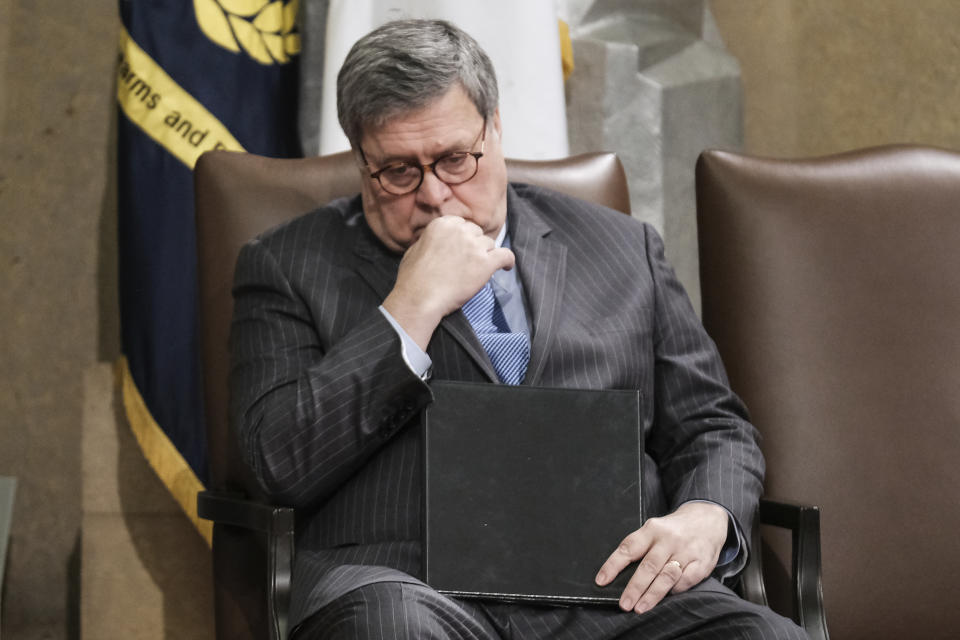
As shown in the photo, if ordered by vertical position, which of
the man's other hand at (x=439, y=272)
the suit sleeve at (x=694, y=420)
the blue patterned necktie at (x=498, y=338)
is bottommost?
the suit sleeve at (x=694, y=420)

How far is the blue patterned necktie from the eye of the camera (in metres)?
1.55

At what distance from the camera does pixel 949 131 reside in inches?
92.5

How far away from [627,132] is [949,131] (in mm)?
724

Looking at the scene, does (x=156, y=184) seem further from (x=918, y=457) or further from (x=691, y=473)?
(x=918, y=457)

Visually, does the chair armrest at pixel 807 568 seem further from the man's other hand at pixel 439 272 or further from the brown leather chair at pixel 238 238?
the brown leather chair at pixel 238 238

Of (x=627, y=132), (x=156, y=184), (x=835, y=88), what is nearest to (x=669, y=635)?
(x=156, y=184)

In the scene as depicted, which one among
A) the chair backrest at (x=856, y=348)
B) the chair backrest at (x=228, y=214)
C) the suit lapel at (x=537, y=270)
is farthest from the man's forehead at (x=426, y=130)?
the chair backrest at (x=856, y=348)

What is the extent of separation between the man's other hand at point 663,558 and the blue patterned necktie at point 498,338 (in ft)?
0.99

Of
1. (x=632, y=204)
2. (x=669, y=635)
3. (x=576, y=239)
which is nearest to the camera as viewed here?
(x=669, y=635)

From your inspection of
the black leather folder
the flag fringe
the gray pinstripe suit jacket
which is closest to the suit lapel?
the gray pinstripe suit jacket

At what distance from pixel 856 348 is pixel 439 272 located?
0.74m

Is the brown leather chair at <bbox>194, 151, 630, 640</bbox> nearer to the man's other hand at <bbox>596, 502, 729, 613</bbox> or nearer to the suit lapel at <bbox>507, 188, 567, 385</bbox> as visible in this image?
the suit lapel at <bbox>507, 188, 567, 385</bbox>

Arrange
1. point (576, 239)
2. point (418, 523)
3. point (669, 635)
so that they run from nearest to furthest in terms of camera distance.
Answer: point (669, 635) < point (418, 523) < point (576, 239)

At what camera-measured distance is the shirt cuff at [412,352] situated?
1426 millimetres
